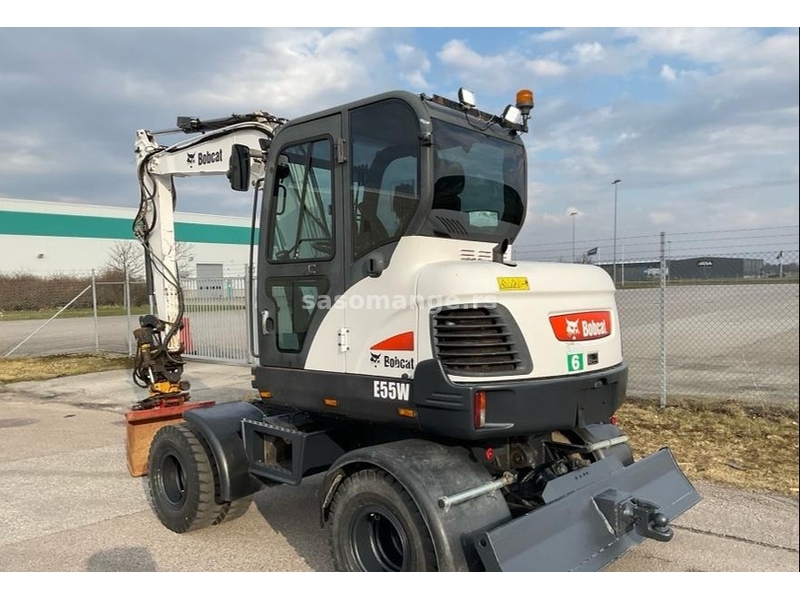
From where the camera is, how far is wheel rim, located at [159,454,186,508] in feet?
15.1

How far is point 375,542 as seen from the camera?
11.1ft

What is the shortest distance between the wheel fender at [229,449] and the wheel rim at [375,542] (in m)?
1.24

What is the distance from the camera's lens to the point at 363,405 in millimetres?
3531

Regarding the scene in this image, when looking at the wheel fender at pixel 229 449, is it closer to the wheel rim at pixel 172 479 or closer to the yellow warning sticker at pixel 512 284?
the wheel rim at pixel 172 479

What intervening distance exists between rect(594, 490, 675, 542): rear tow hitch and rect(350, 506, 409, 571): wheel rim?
1.11m

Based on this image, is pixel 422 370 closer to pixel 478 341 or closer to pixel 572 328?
pixel 478 341

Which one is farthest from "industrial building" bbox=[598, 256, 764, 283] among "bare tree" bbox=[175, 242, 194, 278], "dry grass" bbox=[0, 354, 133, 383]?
"dry grass" bbox=[0, 354, 133, 383]

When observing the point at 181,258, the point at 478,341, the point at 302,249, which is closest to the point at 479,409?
the point at 478,341

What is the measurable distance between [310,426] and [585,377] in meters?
1.85

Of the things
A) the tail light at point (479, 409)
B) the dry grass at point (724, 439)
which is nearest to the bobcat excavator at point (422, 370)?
the tail light at point (479, 409)

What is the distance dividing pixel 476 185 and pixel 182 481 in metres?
3.10

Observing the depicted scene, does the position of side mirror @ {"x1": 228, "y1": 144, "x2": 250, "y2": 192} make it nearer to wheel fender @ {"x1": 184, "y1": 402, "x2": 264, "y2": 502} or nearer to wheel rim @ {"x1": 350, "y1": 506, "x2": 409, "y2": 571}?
wheel fender @ {"x1": 184, "y1": 402, "x2": 264, "y2": 502}

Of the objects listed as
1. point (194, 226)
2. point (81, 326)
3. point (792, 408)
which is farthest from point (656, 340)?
point (194, 226)
